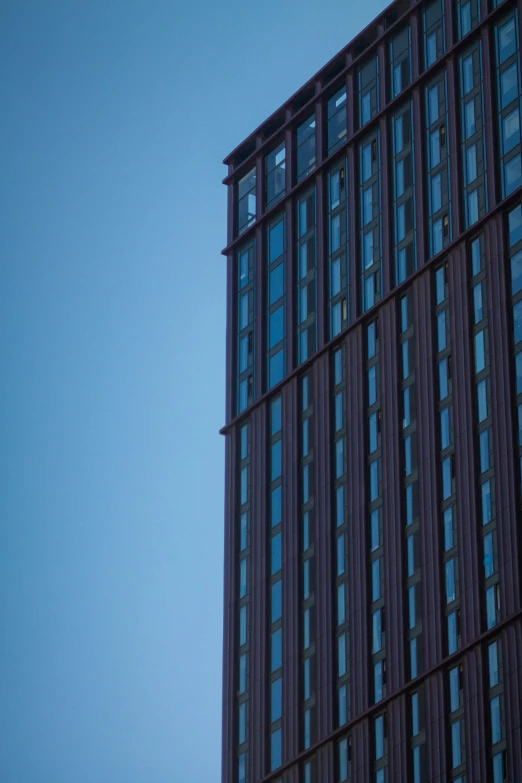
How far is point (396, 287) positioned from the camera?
121m

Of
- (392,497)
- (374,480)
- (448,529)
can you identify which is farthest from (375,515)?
(448,529)

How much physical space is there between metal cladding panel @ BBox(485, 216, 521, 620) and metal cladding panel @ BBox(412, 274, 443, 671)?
4704 millimetres

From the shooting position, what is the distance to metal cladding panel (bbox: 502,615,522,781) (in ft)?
332

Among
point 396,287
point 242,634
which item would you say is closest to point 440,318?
point 396,287

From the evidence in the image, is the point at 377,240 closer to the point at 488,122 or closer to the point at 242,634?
the point at 488,122

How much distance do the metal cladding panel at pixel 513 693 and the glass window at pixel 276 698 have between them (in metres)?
18.8

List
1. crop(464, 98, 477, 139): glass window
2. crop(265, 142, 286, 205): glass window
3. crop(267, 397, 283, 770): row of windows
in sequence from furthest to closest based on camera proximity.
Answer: crop(265, 142, 286, 205): glass window < crop(464, 98, 477, 139): glass window < crop(267, 397, 283, 770): row of windows

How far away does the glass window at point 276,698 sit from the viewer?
119 meters

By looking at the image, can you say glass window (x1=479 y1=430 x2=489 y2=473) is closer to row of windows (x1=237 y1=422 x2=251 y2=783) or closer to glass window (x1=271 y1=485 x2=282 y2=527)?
glass window (x1=271 y1=485 x2=282 y2=527)

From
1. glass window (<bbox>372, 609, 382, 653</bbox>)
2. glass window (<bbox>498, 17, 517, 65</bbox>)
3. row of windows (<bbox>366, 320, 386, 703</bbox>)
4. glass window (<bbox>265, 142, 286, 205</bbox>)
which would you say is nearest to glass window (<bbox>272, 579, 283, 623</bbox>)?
row of windows (<bbox>366, 320, 386, 703</bbox>)

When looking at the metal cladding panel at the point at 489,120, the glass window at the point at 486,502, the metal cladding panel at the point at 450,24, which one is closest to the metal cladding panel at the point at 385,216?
the metal cladding panel at the point at 450,24

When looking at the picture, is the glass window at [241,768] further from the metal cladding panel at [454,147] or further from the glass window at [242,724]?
the metal cladding panel at [454,147]

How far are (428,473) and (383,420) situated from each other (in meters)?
6.25

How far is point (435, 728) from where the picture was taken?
4213 inches
